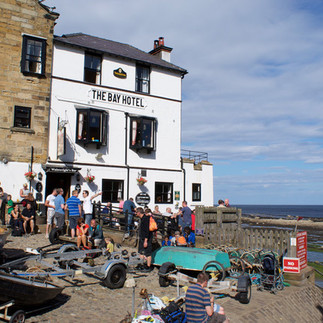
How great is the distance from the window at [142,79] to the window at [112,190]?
5863 mm

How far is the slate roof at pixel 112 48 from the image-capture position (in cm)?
1994

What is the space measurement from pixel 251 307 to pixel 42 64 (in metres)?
15.1

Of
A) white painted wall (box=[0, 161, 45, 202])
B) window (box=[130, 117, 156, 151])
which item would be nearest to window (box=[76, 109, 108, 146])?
window (box=[130, 117, 156, 151])

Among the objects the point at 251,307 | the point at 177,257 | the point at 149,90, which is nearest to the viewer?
the point at 251,307

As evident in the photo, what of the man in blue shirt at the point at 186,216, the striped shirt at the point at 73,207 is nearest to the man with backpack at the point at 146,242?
the striped shirt at the point at 73,207

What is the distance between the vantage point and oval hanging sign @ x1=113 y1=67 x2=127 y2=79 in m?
21.1

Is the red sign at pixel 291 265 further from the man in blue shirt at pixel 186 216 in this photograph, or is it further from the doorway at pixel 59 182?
the doorway at pixel 59 182

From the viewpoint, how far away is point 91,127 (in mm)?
19688

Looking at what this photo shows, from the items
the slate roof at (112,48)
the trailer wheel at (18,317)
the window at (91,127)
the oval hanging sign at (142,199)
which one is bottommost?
the trailer wheel at (18,317)

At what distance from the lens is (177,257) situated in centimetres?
1123

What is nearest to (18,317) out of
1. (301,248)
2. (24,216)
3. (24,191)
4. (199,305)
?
(199,305)

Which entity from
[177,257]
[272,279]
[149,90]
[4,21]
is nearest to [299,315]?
[272,279]

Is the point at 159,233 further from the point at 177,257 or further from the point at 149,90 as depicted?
the point at 149,90

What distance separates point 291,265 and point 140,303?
611 centimetres
